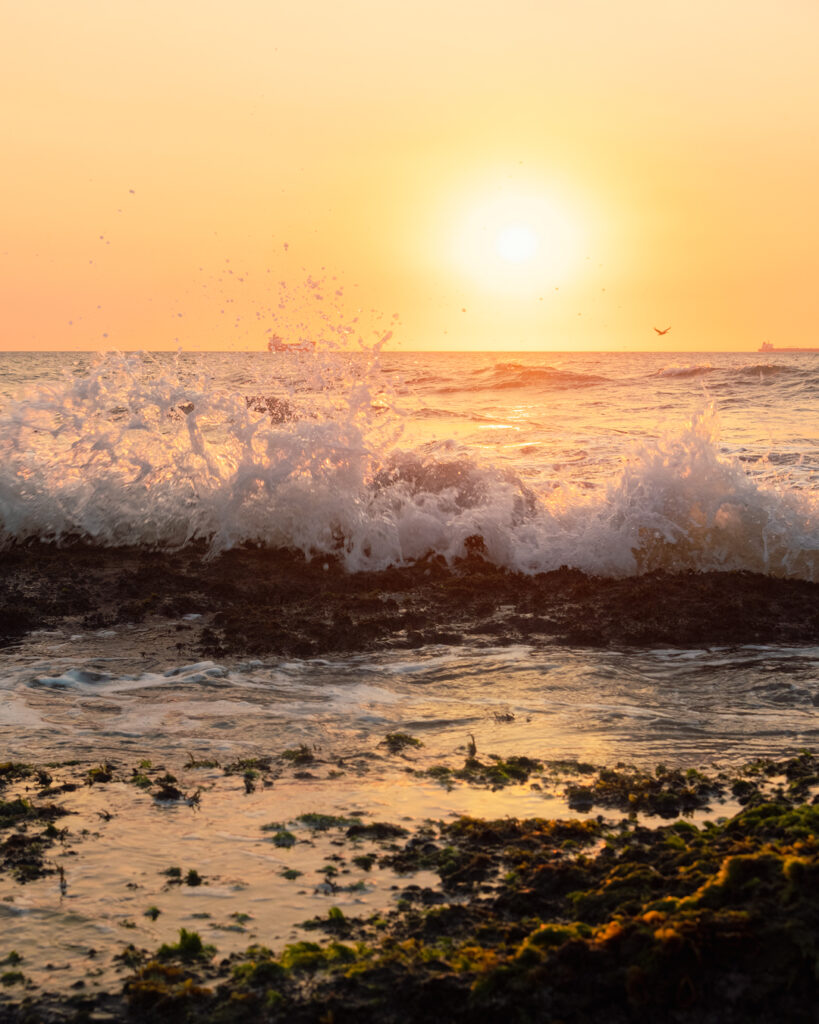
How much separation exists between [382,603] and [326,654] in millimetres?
1238

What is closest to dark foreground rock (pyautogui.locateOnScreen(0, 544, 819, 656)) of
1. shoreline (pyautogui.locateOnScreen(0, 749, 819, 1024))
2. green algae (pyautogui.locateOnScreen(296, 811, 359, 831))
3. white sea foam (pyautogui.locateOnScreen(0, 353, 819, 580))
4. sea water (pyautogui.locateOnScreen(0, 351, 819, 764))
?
sea water (pyautogui.locateOnScreen(0, 351, 819, 764))

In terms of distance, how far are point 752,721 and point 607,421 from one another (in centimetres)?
1797

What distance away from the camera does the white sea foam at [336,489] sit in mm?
8680

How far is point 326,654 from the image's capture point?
19.8ft

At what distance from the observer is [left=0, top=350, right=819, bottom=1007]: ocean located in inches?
120

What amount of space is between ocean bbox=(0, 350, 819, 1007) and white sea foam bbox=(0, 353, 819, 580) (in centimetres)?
3

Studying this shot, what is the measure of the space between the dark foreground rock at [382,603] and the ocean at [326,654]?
4cm

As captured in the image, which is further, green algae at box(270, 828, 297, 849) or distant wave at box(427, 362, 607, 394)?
distant wave at box(427, 362, 607, 394)

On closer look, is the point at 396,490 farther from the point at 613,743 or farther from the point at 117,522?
the point at 613,743

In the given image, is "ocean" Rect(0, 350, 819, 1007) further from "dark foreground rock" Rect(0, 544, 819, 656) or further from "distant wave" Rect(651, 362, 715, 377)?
"distant wave" Rect(651, 362, 715, 377)

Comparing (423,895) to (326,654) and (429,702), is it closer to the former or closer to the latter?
(429,702)

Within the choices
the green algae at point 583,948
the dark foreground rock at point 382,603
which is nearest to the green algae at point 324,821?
the green algae at point 583,948

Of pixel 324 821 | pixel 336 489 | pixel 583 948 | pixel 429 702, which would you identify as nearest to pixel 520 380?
pixel 336 489

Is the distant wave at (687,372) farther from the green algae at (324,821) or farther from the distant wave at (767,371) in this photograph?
the green algae at (324,821)
